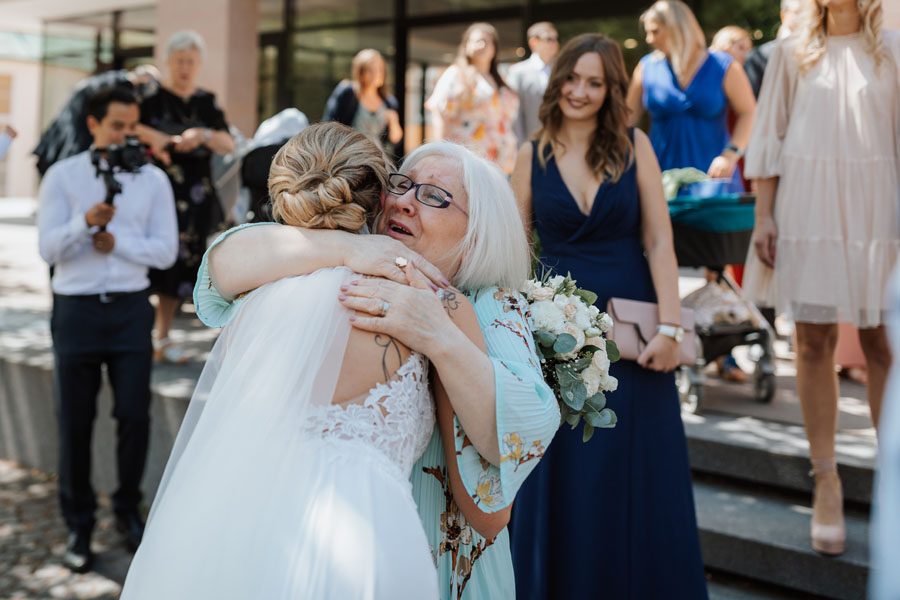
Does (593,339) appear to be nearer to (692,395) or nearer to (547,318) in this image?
(547,318)

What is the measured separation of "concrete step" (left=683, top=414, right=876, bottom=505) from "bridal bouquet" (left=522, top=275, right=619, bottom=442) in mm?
2378

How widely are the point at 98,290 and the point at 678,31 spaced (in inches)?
145

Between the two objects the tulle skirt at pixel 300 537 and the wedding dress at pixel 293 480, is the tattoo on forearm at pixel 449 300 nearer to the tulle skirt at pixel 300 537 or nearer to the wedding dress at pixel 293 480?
the wedding dress at pixel 293 480

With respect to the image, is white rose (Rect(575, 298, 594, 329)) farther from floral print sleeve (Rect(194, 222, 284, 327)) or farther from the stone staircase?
the stone staircase

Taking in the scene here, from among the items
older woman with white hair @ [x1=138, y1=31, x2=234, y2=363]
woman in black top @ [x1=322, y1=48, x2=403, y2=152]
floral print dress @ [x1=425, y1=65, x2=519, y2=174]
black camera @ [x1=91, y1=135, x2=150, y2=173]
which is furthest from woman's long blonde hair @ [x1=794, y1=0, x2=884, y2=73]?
woman in black top @ [x1=322, y1=48, x2=403, y2=152]

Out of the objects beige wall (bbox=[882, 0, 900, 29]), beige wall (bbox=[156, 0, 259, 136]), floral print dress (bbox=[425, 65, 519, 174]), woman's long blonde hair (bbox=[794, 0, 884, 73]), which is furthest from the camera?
beige wall (bbox=[156, 0, 259, 136])

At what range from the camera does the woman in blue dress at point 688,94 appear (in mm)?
5633

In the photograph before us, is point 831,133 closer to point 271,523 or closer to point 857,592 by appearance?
point 857,592

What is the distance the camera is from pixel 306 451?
194cm

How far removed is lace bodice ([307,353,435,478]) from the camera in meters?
1.98

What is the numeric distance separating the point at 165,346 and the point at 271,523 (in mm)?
5262

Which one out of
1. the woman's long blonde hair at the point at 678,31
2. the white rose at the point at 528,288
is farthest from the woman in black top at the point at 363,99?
the white rose at the point at 528,288

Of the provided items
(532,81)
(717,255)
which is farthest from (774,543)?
(532,81)

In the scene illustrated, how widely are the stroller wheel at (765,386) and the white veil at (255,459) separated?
4.28 meters
